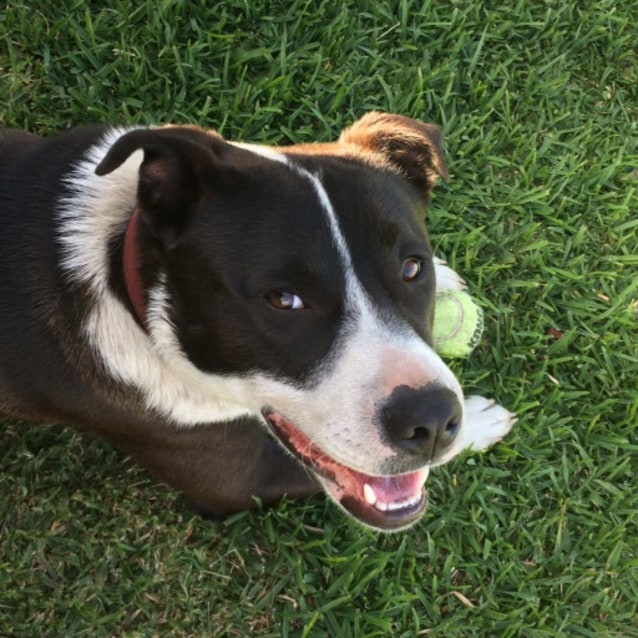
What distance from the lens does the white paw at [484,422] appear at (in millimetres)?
3840

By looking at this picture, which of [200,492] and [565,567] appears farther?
[565,567]

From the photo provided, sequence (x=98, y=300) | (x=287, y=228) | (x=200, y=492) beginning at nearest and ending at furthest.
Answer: (x=287, y=228) < (x=98, y=300) < (x=200, y=492)

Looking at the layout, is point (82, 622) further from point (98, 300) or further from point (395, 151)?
point (395, 151)

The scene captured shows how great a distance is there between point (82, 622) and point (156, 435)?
3.46 ft

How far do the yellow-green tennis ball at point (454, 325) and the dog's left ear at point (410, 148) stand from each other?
3.09 feet

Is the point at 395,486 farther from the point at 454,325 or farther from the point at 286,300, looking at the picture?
the point at 454,325

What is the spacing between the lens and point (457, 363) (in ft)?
13.2

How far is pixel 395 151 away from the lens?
2979 mm

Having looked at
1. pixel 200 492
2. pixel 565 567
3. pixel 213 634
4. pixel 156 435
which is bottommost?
pixel 213 634

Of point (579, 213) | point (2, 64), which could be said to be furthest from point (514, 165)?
point (2, 64)

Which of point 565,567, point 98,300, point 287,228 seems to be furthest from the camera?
point 565,567

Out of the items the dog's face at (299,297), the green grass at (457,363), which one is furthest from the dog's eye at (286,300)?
the green grass at (457,363)

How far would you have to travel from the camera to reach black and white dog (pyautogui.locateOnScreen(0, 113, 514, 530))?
242 cm

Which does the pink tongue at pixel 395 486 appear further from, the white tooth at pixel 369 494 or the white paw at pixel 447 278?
the white paw at pixel 447 278
